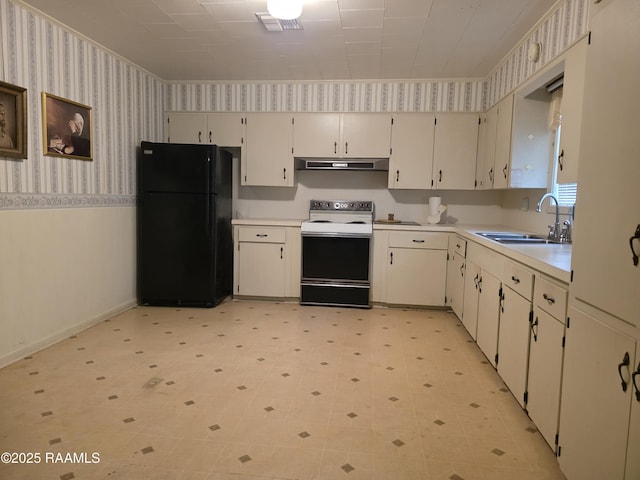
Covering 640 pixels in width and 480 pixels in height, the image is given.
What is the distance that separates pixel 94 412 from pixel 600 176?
2.59 m

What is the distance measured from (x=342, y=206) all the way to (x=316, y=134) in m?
0.86

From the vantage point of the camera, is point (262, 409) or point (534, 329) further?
point (262, 409)

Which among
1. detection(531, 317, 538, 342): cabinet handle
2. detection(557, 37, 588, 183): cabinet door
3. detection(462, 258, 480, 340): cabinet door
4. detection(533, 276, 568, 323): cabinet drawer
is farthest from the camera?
detection(462, 258, 480, 340): cabinet door

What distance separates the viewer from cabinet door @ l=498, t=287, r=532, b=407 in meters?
2.31

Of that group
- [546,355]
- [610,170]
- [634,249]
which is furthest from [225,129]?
[634,249]

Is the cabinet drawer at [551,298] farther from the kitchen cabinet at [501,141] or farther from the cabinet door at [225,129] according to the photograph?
the cabinet door at [225,129]

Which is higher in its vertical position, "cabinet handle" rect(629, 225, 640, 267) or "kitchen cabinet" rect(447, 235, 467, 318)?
"cabinet handle" rect(629, 225, 640, 267)

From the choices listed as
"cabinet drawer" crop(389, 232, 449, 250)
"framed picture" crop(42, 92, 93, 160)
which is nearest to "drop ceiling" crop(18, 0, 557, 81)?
"framed picture" crop(42, 92, 93, 160)

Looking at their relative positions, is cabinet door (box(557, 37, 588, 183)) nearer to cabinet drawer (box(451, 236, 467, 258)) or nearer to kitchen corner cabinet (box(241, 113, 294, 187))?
cabinet drawer (box(451, 236, 467, 258))

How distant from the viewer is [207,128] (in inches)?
194

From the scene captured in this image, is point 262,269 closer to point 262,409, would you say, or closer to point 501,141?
point 262,409

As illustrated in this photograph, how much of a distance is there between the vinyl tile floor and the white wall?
181 mm

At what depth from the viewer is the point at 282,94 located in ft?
15.9

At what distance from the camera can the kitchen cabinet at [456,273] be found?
392 centimetres
